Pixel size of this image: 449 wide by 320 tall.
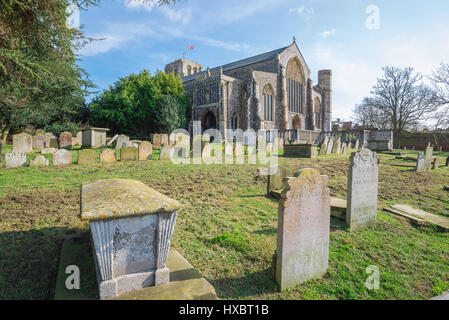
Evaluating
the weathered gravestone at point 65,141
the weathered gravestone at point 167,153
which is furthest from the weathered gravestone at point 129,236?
the weathered gravestone at point 65,141

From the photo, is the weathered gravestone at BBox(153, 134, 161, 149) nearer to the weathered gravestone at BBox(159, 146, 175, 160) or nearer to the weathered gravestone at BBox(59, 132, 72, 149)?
the weathered gravestone at BBox(59, 132, 72, 149)

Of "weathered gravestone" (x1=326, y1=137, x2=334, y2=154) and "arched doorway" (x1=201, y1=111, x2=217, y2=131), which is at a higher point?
"arched doorway" (x1=201, y1=111, x2=217, y2=131)

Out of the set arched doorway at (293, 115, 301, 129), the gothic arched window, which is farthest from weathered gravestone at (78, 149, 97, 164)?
arched doorway at (293, 115, 301, 129)

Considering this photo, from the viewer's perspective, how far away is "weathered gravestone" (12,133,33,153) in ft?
37.8

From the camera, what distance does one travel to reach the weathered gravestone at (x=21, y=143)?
1151 cm

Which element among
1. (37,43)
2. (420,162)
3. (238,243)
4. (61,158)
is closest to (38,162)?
(61,158)

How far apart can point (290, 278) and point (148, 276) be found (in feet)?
5.11

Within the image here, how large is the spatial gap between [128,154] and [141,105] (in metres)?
19.5

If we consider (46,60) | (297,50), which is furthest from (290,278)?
(297,50)

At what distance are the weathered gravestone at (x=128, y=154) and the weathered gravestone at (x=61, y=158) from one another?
1.96 metres

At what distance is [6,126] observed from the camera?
19500 millimetres

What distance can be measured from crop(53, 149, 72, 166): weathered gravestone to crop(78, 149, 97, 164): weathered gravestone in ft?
1.26
